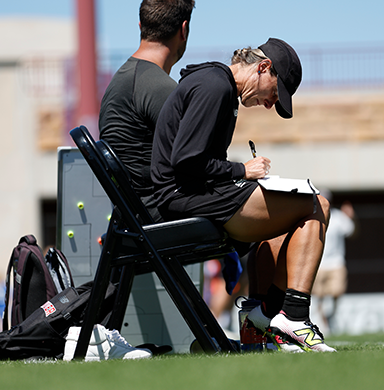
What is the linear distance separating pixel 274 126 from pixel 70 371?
1214 centimetres

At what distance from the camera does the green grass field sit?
5.67 feet

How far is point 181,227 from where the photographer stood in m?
2.53

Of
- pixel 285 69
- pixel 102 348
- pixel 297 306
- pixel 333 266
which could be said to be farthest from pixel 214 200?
pixel 333 266

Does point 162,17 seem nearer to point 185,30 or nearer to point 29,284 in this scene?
point 185,30

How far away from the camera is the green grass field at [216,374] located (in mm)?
1729

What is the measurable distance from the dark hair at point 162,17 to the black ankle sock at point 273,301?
4.34 ft

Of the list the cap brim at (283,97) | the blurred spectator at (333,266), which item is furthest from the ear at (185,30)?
the blurred spectator at (333,266)

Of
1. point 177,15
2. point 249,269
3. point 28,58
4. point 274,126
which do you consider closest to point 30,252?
point 249,269

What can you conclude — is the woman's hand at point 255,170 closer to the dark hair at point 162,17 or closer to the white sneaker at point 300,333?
the white sneaker at point 300,333

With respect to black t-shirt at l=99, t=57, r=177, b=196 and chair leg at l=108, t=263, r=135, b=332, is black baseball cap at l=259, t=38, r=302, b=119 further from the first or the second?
chair leg at l=108, t=263, r=135, b=332

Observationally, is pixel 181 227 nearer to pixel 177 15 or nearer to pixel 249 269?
pixel 249 269

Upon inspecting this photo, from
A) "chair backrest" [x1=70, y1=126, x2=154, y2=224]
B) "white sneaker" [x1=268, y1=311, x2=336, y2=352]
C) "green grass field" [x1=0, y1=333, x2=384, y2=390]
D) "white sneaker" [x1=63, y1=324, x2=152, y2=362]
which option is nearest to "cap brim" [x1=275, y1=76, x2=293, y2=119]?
"chair backrest" [x1=70, y1=126, x2=154, y2=224]

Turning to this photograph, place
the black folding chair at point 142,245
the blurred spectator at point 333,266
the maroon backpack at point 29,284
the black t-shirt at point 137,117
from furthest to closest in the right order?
the blurred spectator at point 333,266 < the maroon backpack at point 29,284 < the black t-shirt at point 137,117 < the black folding chair at point 142,245

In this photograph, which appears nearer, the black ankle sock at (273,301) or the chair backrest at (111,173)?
the chair backrest at (111,173)
